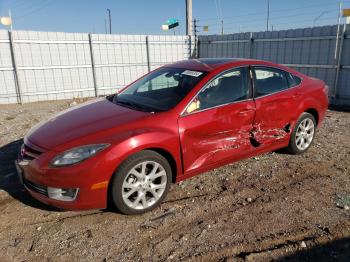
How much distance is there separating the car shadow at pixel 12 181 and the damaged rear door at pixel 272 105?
2823 mm

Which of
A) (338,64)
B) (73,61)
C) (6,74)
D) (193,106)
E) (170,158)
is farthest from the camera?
(73,61)

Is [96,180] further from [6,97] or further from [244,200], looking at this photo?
[6,97]

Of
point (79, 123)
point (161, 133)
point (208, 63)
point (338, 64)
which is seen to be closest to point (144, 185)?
point (161, 133)

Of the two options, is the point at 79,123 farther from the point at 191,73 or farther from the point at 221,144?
the point at 221,144

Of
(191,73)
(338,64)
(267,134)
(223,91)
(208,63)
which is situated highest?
(208,63)

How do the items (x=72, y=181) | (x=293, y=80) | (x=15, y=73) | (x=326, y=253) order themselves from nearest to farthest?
(x=326, y=253) → (x=72, y=181) → (x=293, y=80) → (x=15, y=73)

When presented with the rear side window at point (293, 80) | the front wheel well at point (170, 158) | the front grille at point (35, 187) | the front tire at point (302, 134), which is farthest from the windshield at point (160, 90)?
the front tire at point (302, 134)

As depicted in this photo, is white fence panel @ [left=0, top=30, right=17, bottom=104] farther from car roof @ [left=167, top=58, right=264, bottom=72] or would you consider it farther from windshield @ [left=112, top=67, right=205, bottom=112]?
car roof @ [left=167, top=58, right=264, bottom=72]

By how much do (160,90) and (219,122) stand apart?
94 centimetres

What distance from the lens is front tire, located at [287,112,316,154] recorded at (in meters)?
4.93

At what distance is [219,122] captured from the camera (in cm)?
388

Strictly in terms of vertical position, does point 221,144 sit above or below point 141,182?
above

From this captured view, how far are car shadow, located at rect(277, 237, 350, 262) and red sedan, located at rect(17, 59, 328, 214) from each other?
146 cm

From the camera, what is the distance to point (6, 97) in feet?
34.9
